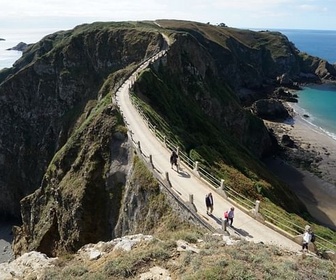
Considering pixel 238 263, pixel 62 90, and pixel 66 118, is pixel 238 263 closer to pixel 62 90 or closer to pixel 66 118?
pixel 66 118

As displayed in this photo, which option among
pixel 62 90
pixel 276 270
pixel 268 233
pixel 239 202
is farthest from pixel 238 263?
pixel 62 90

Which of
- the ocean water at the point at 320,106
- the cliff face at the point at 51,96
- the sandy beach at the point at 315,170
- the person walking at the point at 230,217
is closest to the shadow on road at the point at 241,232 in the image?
the person walking at the point at 230,217

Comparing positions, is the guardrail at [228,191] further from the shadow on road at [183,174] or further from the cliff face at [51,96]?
the cliff face at [51,96]

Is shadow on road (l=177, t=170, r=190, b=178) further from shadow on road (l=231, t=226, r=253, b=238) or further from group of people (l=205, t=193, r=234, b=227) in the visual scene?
shadow on road (l=231, t=226, r=253, b=238)

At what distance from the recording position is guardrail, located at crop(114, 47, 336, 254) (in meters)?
24.4

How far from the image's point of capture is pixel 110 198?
35875mm

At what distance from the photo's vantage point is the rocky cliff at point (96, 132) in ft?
120

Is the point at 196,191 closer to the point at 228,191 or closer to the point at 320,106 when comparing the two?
the point at 228,191

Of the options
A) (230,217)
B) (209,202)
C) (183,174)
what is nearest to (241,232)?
(230,217)

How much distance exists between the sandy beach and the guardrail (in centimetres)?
2929

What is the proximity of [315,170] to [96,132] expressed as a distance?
51.1 meters

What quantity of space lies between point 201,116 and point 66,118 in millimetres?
27877

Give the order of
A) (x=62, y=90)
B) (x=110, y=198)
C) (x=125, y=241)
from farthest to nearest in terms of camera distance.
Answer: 1. (x=62, y=90)
2. (x=110, y=198)
3. (x=125, y=241)

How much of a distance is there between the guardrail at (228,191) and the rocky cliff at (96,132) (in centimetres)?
391
